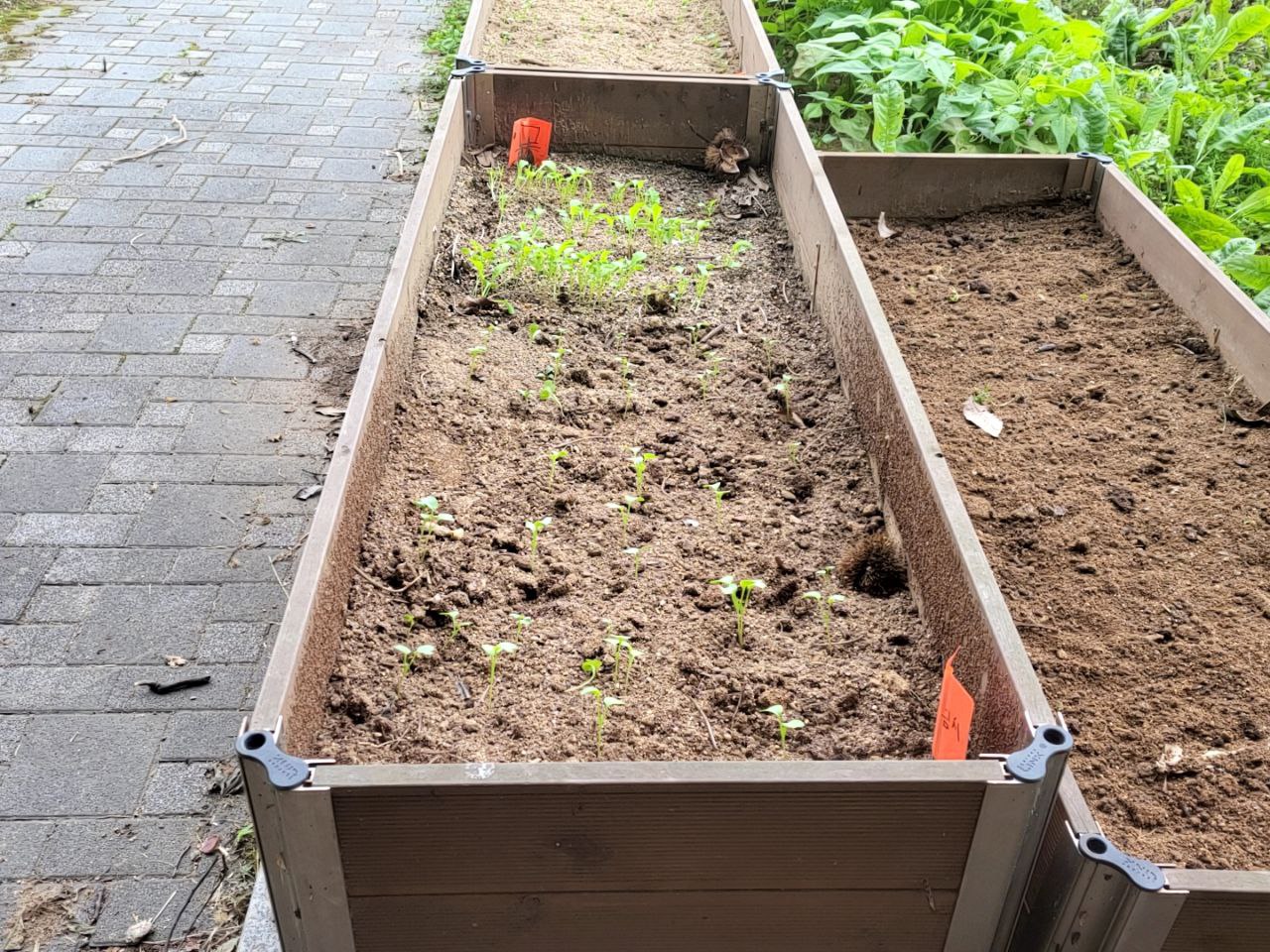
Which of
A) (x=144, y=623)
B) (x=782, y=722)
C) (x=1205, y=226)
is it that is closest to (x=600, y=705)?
(x=782, y=722)

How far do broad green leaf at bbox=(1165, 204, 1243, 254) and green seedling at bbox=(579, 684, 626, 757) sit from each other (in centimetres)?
305

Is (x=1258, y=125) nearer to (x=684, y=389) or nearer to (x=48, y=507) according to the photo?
(x=684, y=389)

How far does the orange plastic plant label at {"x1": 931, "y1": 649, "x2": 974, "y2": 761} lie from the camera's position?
161 centimetres

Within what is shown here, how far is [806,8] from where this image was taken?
6.02 m

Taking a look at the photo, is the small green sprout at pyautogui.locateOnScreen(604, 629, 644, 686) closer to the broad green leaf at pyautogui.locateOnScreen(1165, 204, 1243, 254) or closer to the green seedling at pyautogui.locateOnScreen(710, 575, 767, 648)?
the green seedling at pyautogui.locateOnScreen(710, 575, 767, 648)

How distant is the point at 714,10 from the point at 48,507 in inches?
173

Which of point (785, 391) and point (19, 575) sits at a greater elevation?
point (785, 391)

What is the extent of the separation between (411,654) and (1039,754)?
1.07 metres

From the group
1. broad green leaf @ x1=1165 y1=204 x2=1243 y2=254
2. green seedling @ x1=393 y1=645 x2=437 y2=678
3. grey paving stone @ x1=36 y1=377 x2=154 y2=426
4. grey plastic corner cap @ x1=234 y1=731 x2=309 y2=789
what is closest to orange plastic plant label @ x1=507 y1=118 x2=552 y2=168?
grey paving stone @ x1=36 y1=377 x2=154 y2=426

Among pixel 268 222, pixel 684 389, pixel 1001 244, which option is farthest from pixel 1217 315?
pixel 268 222

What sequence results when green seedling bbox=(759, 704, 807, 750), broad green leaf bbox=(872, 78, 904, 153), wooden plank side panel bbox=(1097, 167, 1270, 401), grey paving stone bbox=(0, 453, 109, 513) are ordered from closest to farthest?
1. green seedling bbox=(759, 704, 807, 750)
2. wooden plank side panel bbox=(1097, 167, 1270, 401)
3. grey paving stone bbox=(0, 453, 109, 513)
4. broad green leaf bbox=(872, 78, 904, 153)

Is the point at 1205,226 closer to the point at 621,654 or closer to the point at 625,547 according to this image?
the point at 625,547

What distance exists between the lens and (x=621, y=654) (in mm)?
2029

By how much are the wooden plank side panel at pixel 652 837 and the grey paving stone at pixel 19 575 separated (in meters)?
1.85
